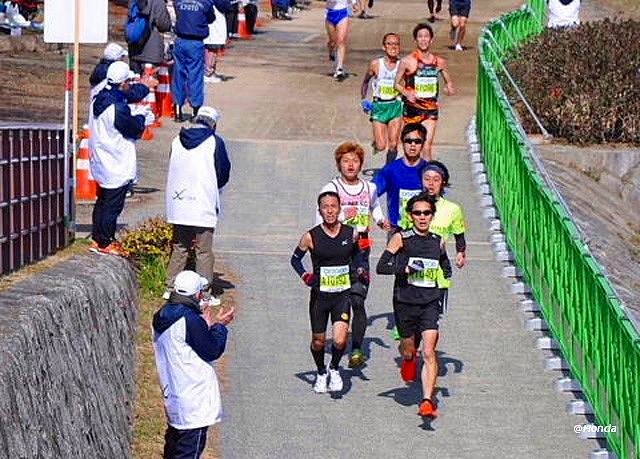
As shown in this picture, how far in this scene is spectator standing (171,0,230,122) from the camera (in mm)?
22750

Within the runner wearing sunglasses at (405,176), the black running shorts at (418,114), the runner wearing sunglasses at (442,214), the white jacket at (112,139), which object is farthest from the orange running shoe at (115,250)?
the black running shorts at (418,114)

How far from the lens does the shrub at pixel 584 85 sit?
2241cm

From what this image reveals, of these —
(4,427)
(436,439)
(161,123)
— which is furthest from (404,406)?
(161,123)

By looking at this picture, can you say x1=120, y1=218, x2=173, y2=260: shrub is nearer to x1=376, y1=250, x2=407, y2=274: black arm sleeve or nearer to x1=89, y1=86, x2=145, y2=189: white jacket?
x1=89, y1=86, x2=145, y2=189: white jacket

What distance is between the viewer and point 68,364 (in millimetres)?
10250

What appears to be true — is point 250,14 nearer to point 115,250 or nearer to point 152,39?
point 152,39

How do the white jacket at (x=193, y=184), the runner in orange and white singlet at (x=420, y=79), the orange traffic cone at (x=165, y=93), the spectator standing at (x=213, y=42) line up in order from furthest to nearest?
the spectator standing at (x=213, y=42) < the orange traffic cone at (x=165, y=93) < the runner in orange and white singlet at (x=420, y=79) < the white jacket at (x=193, y=184)

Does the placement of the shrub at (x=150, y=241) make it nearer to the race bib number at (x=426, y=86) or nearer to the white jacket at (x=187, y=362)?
the race bib number at (x=426, y=86)

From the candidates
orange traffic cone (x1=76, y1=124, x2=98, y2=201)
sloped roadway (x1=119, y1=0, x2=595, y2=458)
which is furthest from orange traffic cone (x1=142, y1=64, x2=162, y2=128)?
orange traffic cone (x1=76, y1=124, x2=98, y2=201)

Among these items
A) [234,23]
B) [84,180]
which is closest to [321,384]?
[84,180]

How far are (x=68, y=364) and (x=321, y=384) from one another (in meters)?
3.14

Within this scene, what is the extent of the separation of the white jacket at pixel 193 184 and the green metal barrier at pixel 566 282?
282 centimetres

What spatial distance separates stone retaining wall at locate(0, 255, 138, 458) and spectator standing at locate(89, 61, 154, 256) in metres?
1.45

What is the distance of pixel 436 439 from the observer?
1217 centimetres
